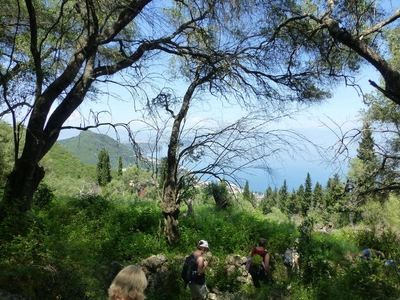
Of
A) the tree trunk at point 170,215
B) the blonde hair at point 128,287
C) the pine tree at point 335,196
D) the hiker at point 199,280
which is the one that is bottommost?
the hiker at point 199,280

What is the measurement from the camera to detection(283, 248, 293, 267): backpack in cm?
777

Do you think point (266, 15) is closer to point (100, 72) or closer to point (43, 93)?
point (100, 72)

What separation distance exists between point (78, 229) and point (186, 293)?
339 cm

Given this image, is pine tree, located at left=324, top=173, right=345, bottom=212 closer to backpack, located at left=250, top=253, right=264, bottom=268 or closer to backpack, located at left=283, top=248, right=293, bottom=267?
backpack, located at left=283, top=248, right=293, bottom=267

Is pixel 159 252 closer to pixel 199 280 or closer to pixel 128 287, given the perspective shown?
pixel 199 280

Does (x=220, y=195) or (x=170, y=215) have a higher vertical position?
(x=220, y=195)

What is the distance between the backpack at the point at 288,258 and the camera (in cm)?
777

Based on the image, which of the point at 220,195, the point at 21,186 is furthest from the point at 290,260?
the point at 21,186

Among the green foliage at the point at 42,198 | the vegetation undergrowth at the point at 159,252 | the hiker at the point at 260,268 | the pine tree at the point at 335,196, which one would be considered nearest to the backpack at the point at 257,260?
the hiker at the point at 260,268

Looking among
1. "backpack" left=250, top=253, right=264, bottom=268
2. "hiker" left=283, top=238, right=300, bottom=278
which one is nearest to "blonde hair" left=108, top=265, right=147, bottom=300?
"backpack" left=250, top=253, right=264, bottom=268

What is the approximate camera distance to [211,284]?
7.05m

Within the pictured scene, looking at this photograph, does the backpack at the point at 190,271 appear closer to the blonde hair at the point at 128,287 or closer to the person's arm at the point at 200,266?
the person's arm at the point at 200,266

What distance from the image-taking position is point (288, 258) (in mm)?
7820

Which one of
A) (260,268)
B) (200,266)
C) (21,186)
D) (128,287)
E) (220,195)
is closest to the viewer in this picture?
(128,287)
